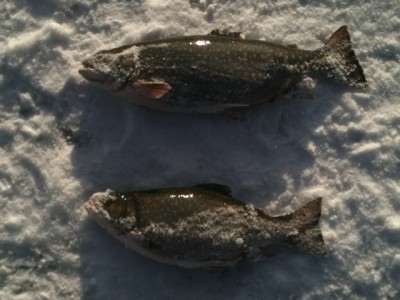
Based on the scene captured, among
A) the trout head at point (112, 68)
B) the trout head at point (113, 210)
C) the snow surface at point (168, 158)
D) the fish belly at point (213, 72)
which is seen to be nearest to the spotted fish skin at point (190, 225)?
the trout head at point (113, 210)

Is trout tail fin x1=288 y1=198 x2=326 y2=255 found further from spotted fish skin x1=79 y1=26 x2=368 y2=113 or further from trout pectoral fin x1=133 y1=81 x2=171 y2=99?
trout pectoral fin x1=133 y1=81 x2=171 y2=99

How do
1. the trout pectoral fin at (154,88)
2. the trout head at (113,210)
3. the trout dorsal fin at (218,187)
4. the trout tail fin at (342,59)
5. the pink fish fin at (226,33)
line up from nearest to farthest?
the trout head at (113,210) → the trout pectoral fin at (154,88) → the trout dorsal fin at (218,187) → the pink fish fin at (226,33) → the trout tail fin at (342,59)

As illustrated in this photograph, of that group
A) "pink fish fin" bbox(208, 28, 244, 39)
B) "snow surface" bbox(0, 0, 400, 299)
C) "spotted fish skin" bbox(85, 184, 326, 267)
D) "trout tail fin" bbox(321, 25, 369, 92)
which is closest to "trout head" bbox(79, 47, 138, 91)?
"snow surface" bbox(0, 0, 400, 299)

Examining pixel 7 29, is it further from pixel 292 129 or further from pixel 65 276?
pixel 292 129

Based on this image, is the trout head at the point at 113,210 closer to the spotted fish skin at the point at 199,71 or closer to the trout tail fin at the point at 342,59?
the spotted fish skin at the point at 199,71

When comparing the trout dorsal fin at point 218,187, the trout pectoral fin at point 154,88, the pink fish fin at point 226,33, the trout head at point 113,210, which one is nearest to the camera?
the trout head at point 113,210

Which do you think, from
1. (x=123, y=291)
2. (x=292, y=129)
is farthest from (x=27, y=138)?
(x=292, y=129)

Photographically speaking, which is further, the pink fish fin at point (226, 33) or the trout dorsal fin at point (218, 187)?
the pink fish fin at point (226, 33)
